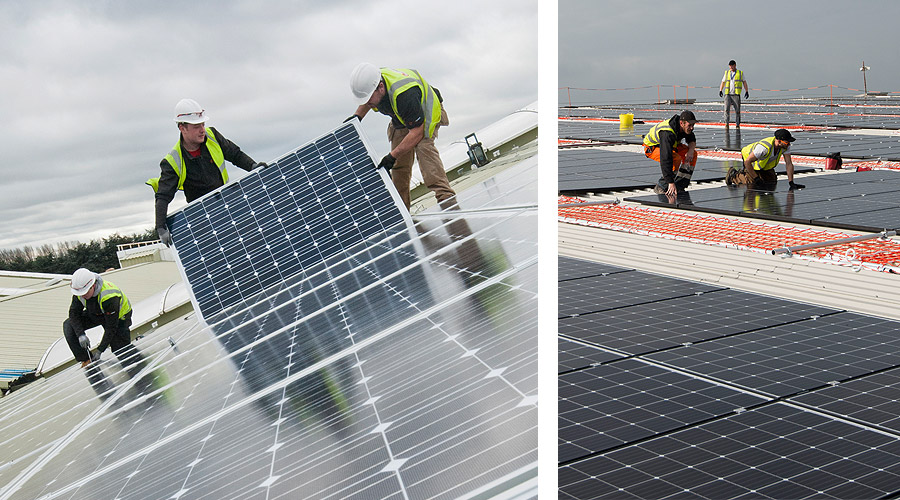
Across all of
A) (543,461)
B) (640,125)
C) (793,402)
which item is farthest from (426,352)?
(640,125)

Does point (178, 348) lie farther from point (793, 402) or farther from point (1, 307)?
point (1, 307)

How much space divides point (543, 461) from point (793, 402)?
2.91m

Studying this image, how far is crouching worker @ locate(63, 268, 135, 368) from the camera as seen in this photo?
10156 millimetres

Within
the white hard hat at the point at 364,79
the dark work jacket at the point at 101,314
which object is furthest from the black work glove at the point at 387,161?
the dark work jacket at the point at 101,314

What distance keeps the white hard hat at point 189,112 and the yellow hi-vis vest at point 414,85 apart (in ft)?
8.48

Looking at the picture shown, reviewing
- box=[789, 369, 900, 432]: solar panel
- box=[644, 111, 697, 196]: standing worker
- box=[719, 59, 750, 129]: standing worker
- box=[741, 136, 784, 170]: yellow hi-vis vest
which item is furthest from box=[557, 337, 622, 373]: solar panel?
box=[719, 59, 750, 129]: standing worker

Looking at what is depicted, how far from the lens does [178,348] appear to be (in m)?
7.02

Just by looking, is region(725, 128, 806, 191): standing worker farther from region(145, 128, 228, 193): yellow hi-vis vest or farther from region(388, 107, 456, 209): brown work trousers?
region(145, 128, 228, 193): yellow hi-vis vest

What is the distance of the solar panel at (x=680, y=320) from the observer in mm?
5734

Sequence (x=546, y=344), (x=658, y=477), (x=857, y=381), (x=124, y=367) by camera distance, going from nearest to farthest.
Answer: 1. (x=546, y=344)
2. (x=658, y=477)
3. (x=857, y=381)
4. (x=124, y=367)

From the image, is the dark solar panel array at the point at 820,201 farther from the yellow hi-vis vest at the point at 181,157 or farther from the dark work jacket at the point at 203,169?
the yellow hi-vis vest at the point at 181,157

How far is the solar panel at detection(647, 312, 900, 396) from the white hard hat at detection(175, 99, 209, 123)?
22.9ft

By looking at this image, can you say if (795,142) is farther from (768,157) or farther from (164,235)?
(164,235)

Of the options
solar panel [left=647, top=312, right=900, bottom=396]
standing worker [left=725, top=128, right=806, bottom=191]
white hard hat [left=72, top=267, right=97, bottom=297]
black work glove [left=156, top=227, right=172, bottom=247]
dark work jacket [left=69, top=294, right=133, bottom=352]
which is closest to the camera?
solar panel [left=647, top=312, right=900, bottom=396]
